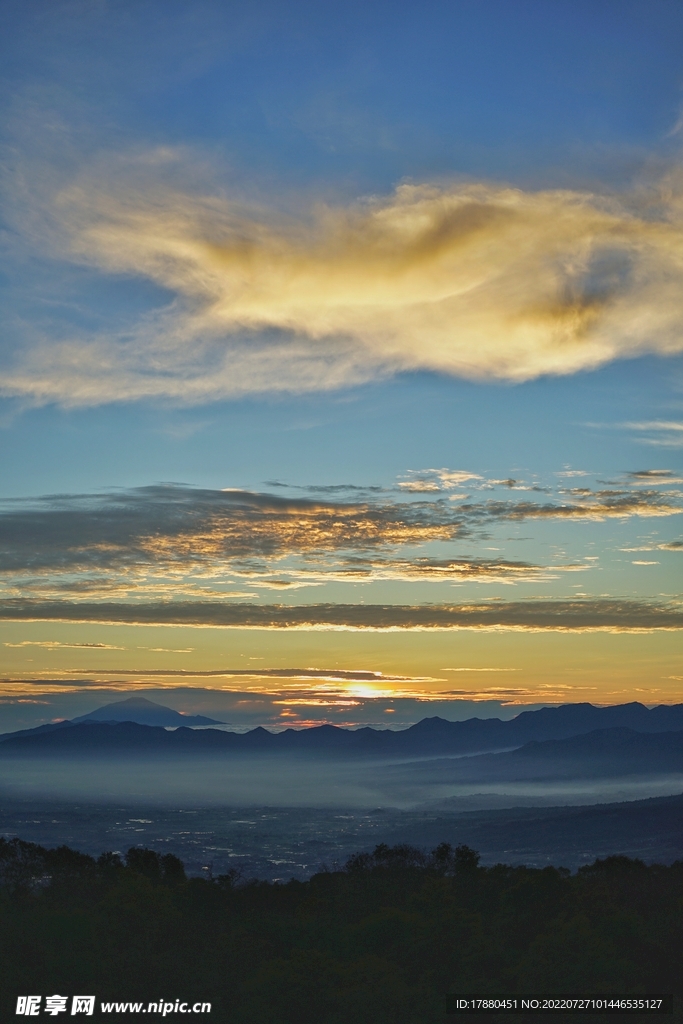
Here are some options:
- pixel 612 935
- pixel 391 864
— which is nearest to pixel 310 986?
pixel 612 935

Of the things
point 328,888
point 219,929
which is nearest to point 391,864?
point 328,888

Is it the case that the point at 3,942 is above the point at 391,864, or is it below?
above

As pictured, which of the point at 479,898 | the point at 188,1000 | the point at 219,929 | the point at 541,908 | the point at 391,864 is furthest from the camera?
the point at 391,864

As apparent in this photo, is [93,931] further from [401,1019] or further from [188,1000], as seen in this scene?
[401,1019]

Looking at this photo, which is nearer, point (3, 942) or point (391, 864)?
point (3, 942)

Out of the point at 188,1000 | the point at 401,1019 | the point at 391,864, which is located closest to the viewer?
the point at 401,1019

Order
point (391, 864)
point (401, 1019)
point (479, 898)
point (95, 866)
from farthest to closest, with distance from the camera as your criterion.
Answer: point (391, 864), point (95, 866), point (479, 898), point (401, 1019)

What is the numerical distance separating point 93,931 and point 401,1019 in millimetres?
26091

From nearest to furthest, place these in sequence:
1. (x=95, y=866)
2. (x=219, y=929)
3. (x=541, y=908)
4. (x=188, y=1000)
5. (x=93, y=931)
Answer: (x=188, y=1000), (x=93, y=931), (x=219, y=929), (x=541, y=908), (x=95, y=866)

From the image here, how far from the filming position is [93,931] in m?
64.6

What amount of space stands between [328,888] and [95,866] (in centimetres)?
3005

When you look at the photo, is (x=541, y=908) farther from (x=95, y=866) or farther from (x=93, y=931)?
(x=95, y=866)

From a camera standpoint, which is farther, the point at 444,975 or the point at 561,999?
the point at 444,975

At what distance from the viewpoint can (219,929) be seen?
7256 centimetres
